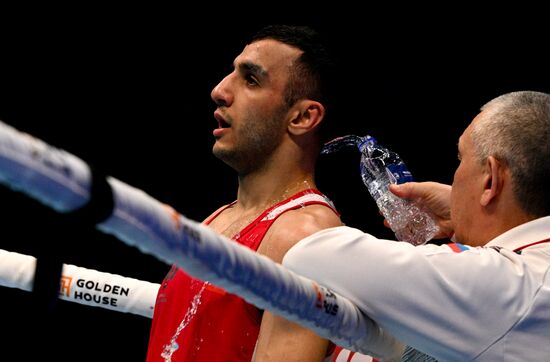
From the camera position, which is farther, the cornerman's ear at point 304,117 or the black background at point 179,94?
the black background at point 179,94

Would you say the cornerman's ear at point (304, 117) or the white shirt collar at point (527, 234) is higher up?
the cornerman's ear at point (304, 117)

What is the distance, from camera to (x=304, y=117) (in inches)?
72.7

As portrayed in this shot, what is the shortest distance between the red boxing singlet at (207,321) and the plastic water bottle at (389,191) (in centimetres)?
21

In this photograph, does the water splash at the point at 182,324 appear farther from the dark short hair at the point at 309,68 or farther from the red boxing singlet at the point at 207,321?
the dark short hair at the point at 309,68

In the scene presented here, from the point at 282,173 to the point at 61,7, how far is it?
1786 mm

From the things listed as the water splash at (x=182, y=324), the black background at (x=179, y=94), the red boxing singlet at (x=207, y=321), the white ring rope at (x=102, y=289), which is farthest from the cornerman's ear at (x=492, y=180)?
the black background at (x=179, y=94)

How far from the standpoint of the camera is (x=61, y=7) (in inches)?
125

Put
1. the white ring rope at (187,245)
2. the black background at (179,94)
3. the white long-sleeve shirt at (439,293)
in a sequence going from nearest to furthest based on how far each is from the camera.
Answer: the white ring rope at (187,245)
the white long-sleeve shirt at (439,293)
the black background at (179,94)

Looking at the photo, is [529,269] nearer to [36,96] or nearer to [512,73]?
[512,73]

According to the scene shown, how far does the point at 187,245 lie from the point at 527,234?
1.99 feet

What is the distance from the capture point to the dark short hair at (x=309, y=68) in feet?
6.05

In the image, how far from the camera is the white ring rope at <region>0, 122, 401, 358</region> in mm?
649

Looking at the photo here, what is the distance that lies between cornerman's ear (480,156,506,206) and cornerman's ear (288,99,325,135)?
67cm

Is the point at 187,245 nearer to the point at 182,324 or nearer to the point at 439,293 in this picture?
the point at 439,293
